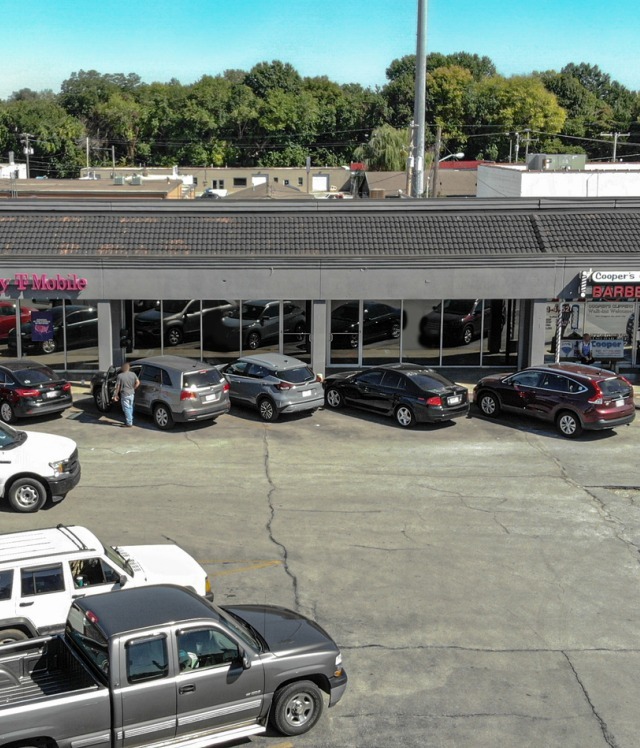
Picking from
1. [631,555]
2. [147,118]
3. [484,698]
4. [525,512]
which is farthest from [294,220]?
[147,118]

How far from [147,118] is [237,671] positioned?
141 m

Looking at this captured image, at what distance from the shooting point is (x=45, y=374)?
22.6m

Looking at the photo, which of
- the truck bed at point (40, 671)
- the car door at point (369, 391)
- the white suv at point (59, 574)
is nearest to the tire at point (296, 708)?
the truck bed at point (40, 671)

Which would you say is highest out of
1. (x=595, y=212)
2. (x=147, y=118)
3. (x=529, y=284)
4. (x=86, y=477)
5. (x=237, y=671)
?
(x=147, y=118)

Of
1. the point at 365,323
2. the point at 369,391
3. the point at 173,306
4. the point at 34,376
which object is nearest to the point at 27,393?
the point at 34,376

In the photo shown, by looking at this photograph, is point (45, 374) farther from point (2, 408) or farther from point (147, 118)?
point (147, 118)

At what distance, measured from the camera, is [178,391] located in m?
21.9

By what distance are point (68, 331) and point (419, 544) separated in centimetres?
1571

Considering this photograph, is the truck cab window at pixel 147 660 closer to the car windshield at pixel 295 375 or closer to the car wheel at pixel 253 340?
the car windshield at pixel 295 375

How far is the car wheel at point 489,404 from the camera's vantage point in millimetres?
23734

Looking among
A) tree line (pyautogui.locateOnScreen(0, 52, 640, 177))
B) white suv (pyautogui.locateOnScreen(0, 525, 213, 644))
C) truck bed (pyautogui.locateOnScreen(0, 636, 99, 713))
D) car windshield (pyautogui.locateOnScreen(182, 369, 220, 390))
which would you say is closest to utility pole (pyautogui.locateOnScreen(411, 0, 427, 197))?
car windshield (pyautogui.locateOnScreen(182, 369, 220, 390))

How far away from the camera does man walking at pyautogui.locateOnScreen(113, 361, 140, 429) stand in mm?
22156

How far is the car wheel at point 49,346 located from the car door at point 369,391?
31.1 feet

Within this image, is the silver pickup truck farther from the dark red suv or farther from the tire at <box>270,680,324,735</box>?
the dark red suv
